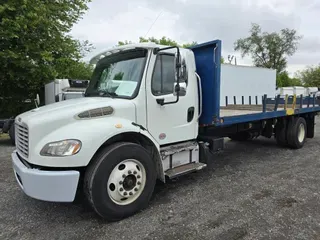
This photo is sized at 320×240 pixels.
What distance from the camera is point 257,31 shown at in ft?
136

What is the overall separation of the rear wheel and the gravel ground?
1.78m

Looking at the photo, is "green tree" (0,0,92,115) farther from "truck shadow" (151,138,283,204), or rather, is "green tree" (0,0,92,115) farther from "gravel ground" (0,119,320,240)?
"truck shadow" (151,138,283,204)

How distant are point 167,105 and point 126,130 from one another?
860 mm

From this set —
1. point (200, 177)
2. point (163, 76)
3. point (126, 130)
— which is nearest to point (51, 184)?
point (126, 130)

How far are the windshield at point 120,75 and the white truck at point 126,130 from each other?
15mm

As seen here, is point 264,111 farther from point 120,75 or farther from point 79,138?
point 79,138

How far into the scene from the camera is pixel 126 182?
326 centimetres

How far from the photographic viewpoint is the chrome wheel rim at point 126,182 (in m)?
3.16

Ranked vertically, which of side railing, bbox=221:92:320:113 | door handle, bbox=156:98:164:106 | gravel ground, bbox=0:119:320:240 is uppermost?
door handle, bbox=156:98:164:106

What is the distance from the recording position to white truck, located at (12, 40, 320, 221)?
9.37 ft

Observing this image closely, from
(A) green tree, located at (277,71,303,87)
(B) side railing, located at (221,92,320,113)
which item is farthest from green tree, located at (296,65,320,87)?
(B) side railing, located at (221,92,320,113)

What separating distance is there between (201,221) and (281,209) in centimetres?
119

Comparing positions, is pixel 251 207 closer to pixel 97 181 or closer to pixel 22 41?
pixel 97 181

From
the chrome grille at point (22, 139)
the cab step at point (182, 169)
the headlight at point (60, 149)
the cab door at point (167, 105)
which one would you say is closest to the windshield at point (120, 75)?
the cab door at point (167, 105)
